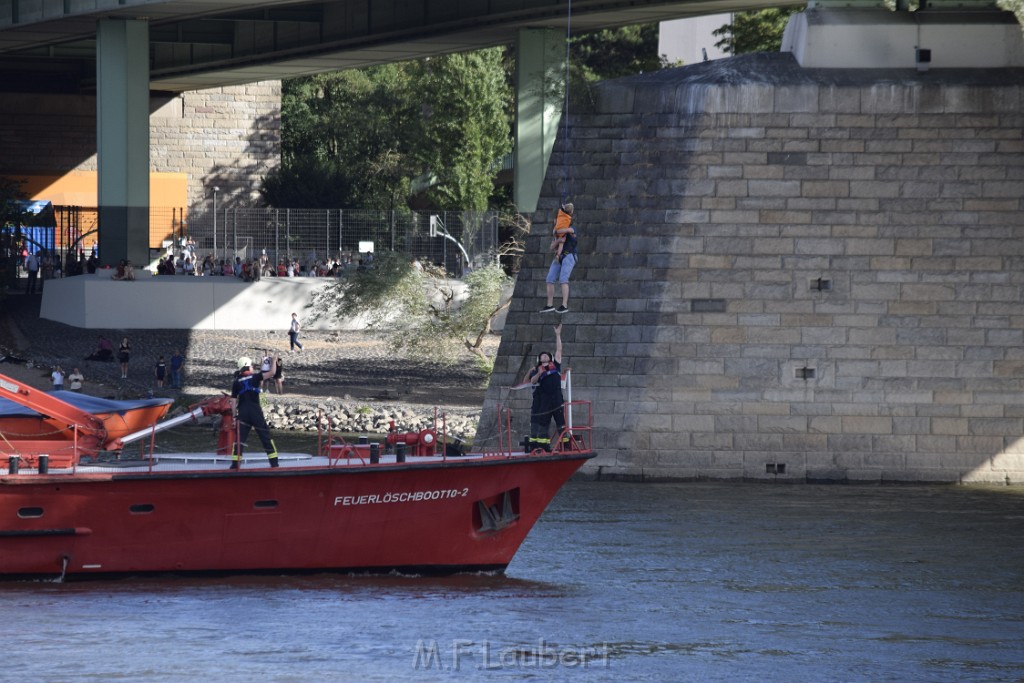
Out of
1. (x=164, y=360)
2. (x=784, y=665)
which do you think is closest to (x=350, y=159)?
(x=164, y=360)

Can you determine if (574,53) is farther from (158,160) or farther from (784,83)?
(784,83)

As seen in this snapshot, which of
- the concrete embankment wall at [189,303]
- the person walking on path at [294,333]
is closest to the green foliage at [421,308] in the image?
the person walking on path at [294,333]

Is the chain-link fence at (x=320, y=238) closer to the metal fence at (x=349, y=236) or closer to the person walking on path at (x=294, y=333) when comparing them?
the metal fence at (x=349, y=236)

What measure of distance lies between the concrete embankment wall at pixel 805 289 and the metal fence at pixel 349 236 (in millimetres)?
18684

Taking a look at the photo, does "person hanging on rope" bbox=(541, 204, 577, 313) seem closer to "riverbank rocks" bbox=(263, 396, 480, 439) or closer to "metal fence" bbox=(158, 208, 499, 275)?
"riverbank rocks" bbox=(263, 396, 480, 439)

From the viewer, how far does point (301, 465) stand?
18.2m

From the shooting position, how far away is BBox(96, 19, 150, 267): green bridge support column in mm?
41750

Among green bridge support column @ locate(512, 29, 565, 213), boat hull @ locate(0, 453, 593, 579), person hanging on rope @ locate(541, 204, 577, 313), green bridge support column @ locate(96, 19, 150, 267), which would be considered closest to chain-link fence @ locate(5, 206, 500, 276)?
green bridge support column @ locate(512, 29, 565, 213)

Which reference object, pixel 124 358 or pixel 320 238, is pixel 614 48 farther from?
pixel 124 358

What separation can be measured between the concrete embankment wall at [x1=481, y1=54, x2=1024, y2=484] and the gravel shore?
25.8ft

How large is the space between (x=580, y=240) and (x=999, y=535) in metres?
8.18

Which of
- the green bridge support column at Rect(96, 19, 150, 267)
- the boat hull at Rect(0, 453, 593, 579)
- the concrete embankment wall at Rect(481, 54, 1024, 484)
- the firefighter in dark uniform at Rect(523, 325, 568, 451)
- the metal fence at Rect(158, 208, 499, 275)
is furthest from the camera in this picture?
the metal fence at Rect(158, 208, 499, 275)

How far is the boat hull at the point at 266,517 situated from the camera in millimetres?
17750

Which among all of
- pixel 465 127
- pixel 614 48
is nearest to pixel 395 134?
pixel 465 127
